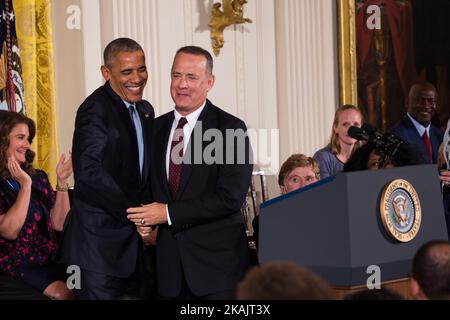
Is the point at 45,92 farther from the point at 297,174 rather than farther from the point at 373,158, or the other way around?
the point at 373,158

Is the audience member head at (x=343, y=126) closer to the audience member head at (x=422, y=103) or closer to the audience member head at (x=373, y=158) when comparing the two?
the audience member head at (x=422, y=103)

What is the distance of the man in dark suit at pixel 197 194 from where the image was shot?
4301 millimetres

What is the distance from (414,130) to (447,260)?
Answer: 4204 mm

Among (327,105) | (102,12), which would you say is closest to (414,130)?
(327,105)

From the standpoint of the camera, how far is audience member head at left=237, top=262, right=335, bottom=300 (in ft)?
7.14

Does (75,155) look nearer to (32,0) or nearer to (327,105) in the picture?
(32,0)

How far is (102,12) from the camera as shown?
727cm

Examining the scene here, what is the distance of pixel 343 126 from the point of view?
654 centimetres

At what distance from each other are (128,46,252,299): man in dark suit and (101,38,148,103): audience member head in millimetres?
211

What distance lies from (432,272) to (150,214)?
1533 millimetres

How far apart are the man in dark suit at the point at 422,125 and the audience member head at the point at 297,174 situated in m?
1.79

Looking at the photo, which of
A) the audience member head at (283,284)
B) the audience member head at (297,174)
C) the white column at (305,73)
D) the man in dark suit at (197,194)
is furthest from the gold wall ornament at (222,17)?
the audience member head at (283,284)

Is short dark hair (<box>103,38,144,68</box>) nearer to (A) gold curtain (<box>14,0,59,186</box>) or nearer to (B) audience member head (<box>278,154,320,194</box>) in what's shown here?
(B) audience member head (<box>278,154,320,194</box>)

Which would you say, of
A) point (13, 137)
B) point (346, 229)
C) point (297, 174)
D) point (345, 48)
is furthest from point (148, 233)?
point (345, 48)
